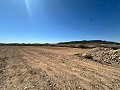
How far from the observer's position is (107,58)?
15.9m

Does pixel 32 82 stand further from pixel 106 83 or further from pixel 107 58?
pixel 107 58

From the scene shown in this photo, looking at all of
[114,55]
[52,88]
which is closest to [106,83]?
[52,88]

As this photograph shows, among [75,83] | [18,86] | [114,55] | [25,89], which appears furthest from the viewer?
[114,55]

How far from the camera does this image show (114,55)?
15.5m

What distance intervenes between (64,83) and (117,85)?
8.74ft

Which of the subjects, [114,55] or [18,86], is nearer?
[18,86]

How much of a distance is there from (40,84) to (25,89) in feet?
3.02

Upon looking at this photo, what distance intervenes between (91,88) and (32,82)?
3094 mm

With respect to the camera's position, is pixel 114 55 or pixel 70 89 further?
pixel 114 55

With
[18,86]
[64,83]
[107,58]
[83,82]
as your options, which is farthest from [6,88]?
[107,58]

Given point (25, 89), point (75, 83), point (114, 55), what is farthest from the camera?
point (114, 55)

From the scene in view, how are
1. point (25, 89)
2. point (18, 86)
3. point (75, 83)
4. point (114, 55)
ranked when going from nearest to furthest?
1. point (25, 89)
2. point (18, 86)
3. point (75, 83)
4. point (114, 55)

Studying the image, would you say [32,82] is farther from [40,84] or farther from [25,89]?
[25,89]

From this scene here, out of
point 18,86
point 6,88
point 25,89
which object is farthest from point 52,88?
point 6,88
